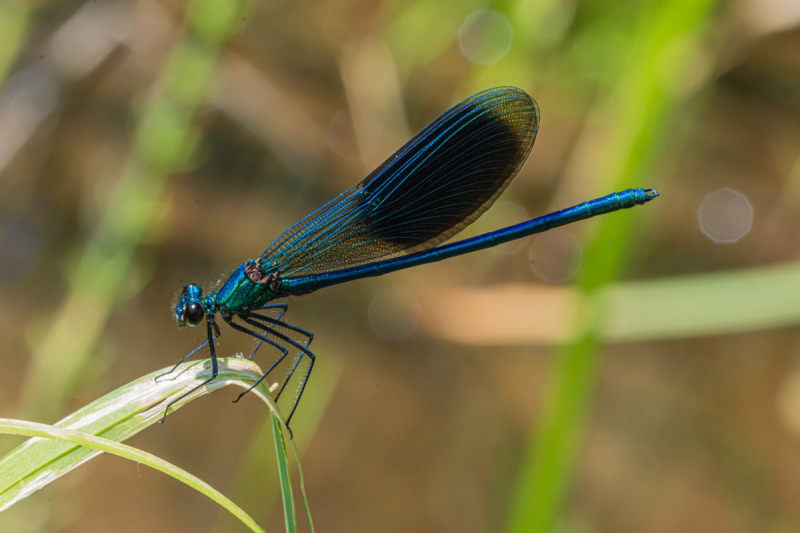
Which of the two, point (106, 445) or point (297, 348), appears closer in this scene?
point (106, 445)

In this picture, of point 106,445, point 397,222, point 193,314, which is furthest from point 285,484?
point 397,222

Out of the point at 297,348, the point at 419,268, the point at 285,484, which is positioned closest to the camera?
the point at 285,484

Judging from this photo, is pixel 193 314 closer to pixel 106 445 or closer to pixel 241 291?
pixel 241 291

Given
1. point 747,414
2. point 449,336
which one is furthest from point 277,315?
point 747,414

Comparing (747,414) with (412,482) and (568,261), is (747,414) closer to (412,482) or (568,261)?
(568,261)

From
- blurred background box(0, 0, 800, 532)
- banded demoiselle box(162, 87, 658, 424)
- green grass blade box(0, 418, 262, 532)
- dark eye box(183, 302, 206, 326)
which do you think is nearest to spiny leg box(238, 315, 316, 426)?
banded demoiselle box(162, 87, 658, 424)

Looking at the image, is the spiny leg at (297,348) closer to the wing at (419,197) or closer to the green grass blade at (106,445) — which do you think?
the wing at (419,197)
